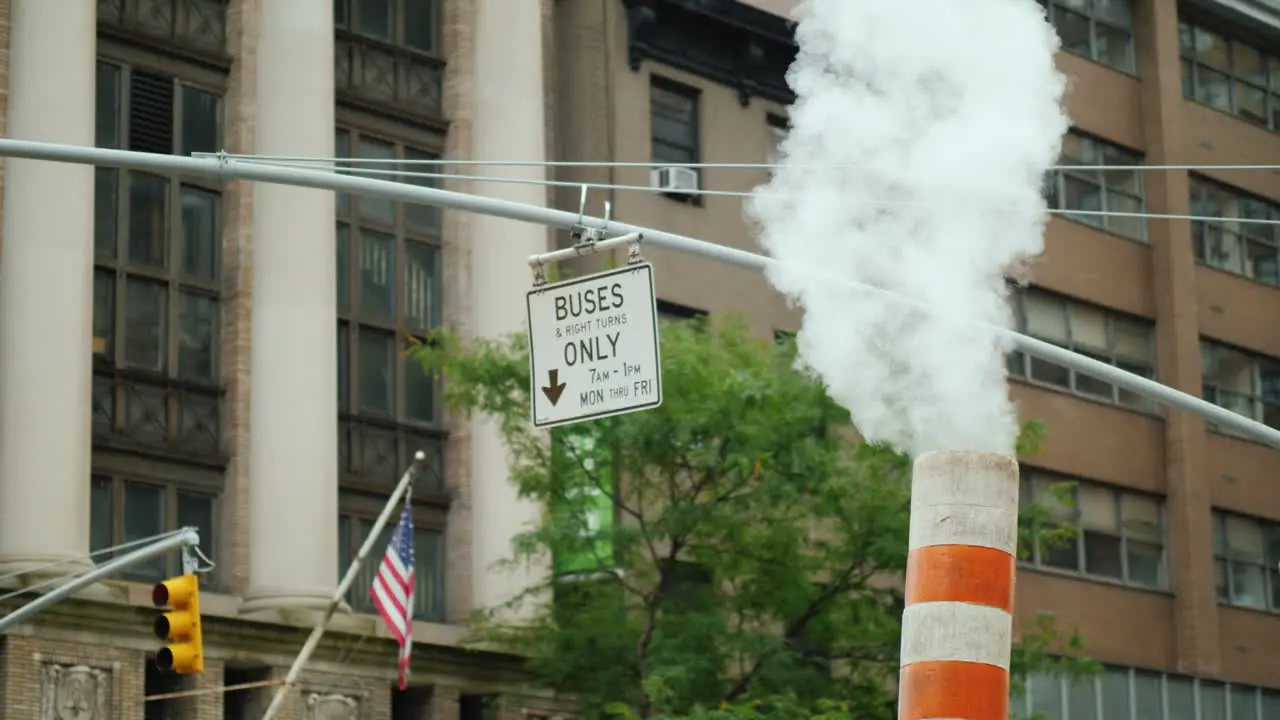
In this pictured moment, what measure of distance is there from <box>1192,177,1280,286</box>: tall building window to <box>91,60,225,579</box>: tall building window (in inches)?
863

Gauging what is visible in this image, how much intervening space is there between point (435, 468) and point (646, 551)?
493 cm

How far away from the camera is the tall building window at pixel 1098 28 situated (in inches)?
1855

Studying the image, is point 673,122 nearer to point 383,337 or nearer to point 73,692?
point 383,337

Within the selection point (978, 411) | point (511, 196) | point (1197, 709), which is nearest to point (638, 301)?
point (978, 411)

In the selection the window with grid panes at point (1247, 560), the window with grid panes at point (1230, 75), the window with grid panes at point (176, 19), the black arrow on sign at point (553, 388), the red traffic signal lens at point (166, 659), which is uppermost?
the window with grid panes at point (1230, 75)

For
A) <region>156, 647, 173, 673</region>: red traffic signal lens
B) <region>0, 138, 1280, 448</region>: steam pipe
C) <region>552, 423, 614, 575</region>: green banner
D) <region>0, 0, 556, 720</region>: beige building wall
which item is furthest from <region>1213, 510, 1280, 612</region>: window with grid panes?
<region>0, 138, 1280, 448</region>: steam pipe

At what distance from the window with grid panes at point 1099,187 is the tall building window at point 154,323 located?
1772 centimetres

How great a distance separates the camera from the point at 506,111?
3675cm

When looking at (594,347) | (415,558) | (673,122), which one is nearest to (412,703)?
(415,558)

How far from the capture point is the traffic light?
77.0 ft

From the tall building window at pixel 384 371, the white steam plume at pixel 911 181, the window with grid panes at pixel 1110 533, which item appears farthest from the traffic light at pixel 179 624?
the window with grid panes at pixel 1110 533

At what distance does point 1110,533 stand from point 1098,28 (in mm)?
9772

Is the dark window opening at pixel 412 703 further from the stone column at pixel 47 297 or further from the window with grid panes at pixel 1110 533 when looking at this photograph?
the window with grid panes at pixel 1110 533

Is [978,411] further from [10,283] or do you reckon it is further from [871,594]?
[10,283]
